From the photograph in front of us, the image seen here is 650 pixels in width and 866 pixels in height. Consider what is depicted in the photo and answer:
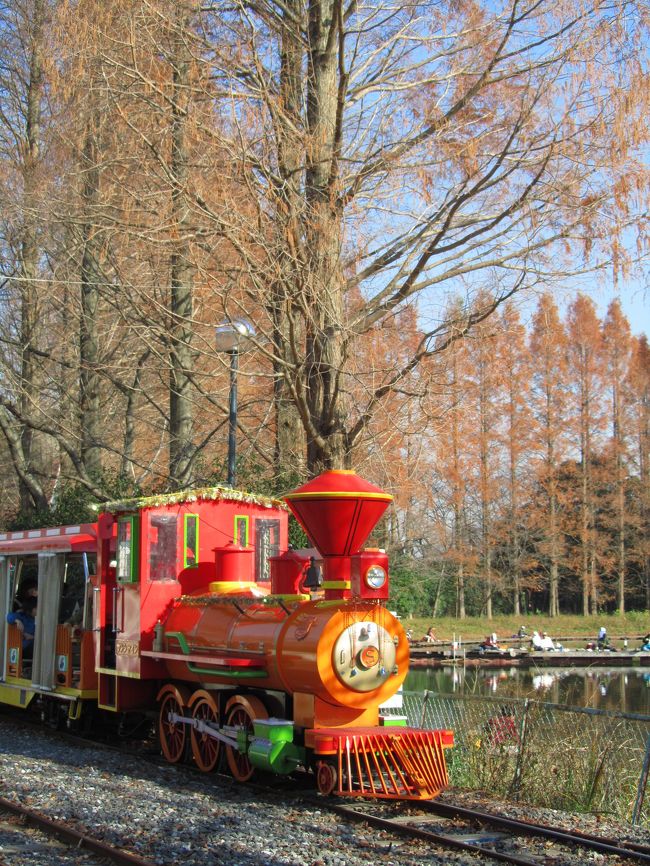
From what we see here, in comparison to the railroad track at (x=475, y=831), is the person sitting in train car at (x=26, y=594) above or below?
above

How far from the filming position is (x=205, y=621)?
30.5 feet

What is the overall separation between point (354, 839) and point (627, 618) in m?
42.2

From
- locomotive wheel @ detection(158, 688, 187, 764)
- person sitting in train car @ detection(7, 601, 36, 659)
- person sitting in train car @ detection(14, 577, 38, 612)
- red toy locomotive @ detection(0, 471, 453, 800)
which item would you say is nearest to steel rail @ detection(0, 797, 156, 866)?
red toy locomotive @ detection(0, 471, 453, 800)

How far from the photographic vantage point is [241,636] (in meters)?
8.72

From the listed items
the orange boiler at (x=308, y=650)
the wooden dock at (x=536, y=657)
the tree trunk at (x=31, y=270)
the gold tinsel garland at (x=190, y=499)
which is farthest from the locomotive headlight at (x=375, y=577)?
the wooden dock at (x=536, y=657)

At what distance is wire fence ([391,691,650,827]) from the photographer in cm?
826

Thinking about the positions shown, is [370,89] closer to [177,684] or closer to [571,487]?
[177,684]

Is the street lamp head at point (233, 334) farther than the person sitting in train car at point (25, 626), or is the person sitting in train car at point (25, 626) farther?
the person sitting in train car at point (25, 626)

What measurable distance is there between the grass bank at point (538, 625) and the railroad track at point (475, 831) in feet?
103

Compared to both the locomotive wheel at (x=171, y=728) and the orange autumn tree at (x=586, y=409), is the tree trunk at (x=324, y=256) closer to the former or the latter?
the locomotive wheel at (x=171, y=728)

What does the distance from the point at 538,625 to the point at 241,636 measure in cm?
3631

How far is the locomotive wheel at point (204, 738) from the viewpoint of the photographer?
8.88 meters

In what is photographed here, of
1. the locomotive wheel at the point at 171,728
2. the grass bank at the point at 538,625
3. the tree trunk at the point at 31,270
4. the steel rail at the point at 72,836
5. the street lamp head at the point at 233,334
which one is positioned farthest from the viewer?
the grass bank at the point at 538,625

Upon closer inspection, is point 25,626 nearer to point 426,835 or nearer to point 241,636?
point 241,636
